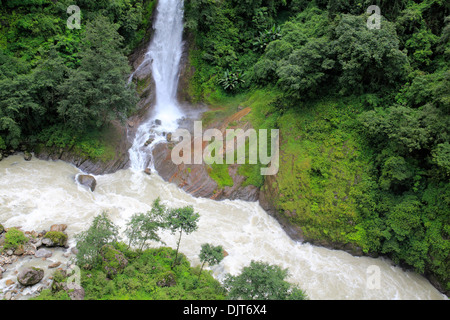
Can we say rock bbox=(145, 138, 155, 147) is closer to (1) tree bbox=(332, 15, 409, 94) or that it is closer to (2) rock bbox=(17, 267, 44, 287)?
(2) rock bbox=(17, 267, 44, 287)

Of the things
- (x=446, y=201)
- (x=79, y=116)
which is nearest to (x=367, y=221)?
(x=446, y=201)

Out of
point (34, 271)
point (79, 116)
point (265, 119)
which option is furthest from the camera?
point (265, 119)

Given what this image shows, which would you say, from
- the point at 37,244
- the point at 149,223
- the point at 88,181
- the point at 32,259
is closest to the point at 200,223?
the point at 149,223

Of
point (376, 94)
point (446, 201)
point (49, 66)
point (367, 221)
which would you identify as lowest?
point (367, 221)

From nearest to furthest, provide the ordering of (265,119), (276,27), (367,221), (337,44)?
(367,221) < (337,44) < (265,119) < (276,27)

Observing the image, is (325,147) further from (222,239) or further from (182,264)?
(182,264)

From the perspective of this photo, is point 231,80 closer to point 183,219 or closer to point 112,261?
point 183,219
